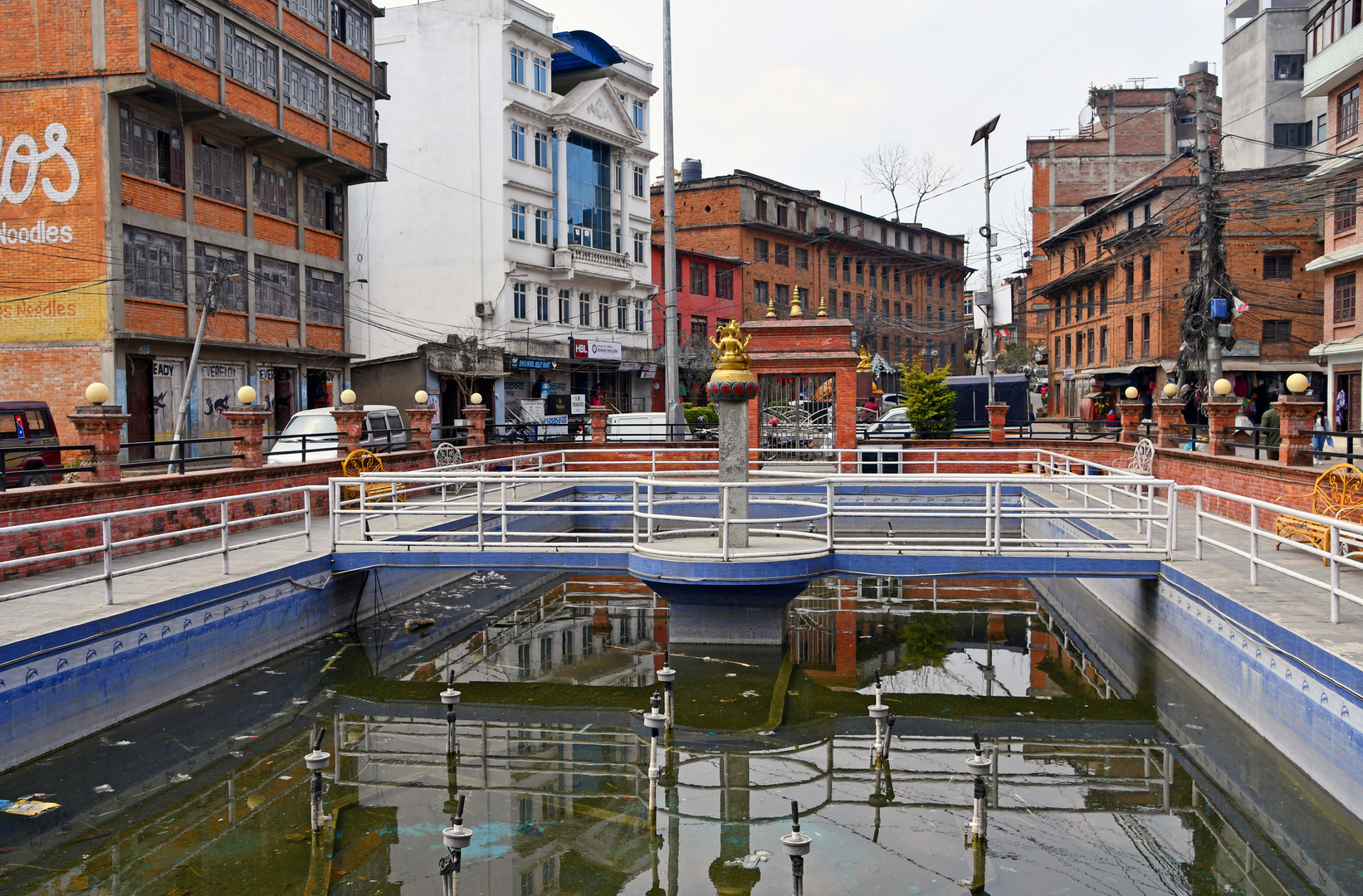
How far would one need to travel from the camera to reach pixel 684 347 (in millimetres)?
50812

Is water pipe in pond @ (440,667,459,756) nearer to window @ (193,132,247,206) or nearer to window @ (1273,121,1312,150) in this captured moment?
window @ (193,132,247,206)

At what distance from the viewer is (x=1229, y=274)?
36594 millimetres

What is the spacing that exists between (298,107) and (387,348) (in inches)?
422

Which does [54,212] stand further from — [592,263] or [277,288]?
[592,263]

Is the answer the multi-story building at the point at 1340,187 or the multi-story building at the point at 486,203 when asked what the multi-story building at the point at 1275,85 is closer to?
the multi-story building at the point at 1340,187

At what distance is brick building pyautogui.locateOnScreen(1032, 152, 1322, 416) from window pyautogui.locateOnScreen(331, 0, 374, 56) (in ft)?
92.2

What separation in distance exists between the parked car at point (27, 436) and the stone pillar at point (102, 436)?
346cm

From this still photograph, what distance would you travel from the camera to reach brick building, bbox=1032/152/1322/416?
39531 millimetres

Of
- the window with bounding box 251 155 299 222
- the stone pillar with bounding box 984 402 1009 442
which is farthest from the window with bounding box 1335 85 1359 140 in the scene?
the window with bounding box 251 155 299 222

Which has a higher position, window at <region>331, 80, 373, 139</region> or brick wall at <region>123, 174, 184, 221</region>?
window at <region>331, 80, 373, 139</region>

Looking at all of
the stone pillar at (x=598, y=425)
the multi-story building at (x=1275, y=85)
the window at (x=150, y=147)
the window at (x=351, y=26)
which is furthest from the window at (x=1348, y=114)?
the window at (x=150, y=147)

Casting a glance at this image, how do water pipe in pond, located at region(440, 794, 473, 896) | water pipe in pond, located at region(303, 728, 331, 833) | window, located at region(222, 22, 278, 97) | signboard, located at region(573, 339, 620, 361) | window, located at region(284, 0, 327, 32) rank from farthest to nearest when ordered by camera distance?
signboard, located at region(573, 339, 620, 361) < window, located at region(284, 0, 327, 32) < window, located at region(222, 22, 278, 97) < water pipe in pond, located at region(303, 728, 331, 833) < water pipe in pond, located at region(440, 794, 473, 896)

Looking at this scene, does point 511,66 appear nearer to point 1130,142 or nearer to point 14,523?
point 14,523

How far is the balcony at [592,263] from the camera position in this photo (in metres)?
40.5
